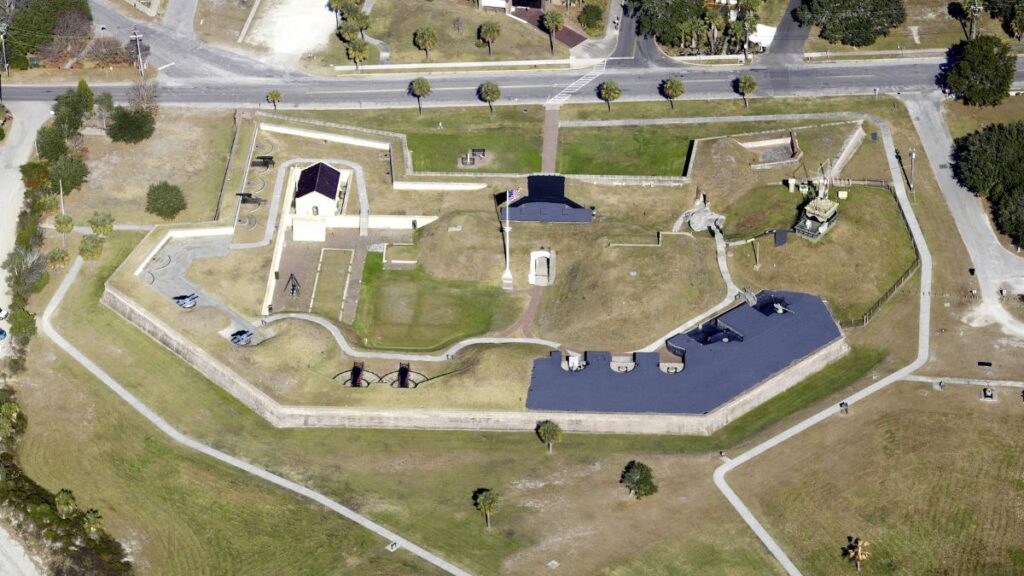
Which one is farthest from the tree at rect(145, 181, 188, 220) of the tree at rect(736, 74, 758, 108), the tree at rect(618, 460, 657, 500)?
the tree at rect(736, 74, 758, 108)

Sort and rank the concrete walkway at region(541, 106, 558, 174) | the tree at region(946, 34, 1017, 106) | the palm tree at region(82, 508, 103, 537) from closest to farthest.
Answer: the palm tree at region(82, 508, 103, 537), the concrete walkway at region(541, 106, 558, 174), the tree at region(946, 34, 1017, 106)

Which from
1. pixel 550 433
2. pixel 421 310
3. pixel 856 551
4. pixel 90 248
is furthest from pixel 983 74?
pixel 90 248

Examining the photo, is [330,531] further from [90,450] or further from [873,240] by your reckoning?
[873,240]

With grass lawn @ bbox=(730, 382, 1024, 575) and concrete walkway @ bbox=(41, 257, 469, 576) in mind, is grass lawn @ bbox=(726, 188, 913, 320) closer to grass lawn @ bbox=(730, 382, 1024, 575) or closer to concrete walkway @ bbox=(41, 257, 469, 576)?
grass lawn @ bbox=(730, 382, 1024, 575)

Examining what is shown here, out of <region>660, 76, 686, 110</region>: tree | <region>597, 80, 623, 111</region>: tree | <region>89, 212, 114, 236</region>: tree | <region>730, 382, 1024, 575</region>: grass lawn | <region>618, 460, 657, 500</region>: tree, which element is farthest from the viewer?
<region>597, 80, 623, 111</region>: tree

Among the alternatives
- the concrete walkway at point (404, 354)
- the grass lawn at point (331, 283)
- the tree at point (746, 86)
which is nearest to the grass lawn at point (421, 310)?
the concrete walkway at point (404, 354)
